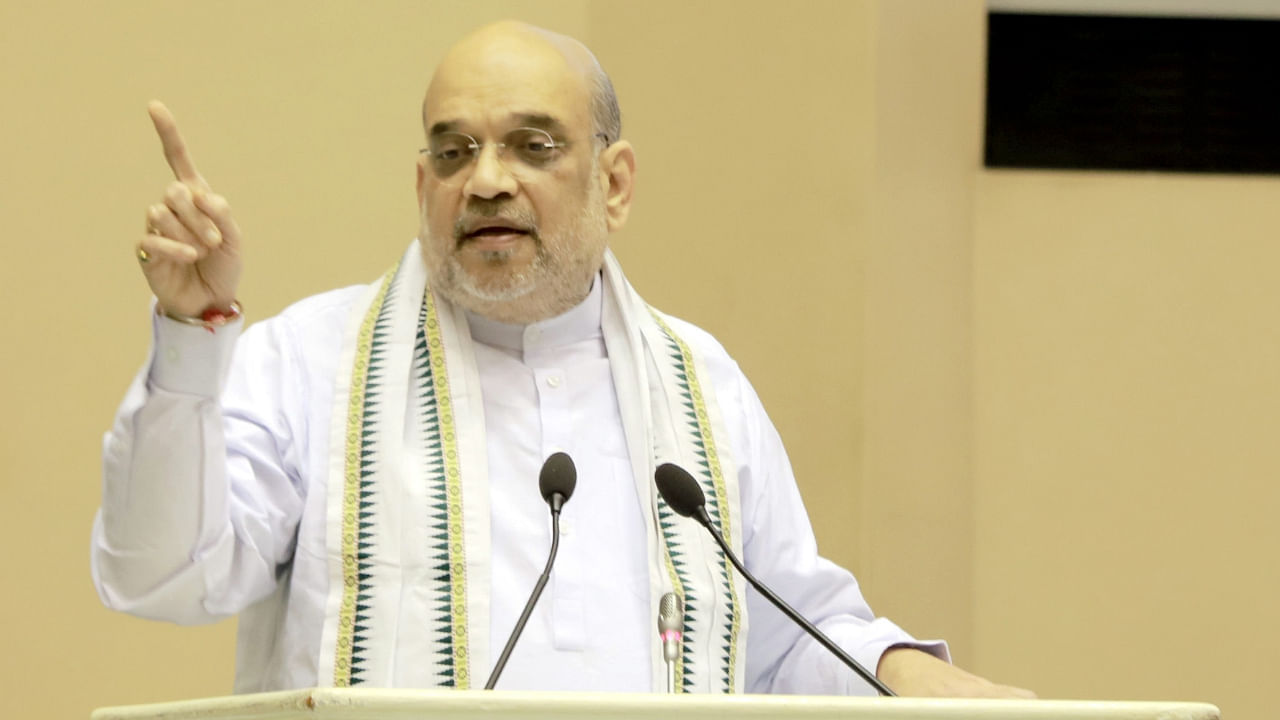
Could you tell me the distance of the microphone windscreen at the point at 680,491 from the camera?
2.25m

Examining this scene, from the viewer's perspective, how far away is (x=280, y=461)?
269cm

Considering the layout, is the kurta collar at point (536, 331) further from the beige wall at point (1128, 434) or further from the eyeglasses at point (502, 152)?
the beige wall at point (1128, 434)

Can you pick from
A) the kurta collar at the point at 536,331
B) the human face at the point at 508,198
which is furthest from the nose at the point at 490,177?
the kurta collar at the point at 536,331

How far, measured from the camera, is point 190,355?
218 centimetres

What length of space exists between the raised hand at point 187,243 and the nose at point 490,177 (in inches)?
28.4

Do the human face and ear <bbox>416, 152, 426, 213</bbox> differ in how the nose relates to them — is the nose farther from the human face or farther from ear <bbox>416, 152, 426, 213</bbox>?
ear <bbox>416, 152, 426, 213</bbox>

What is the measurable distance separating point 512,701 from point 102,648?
9.04 feet

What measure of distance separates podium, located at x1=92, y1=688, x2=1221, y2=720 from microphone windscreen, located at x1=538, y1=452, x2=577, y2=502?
0.72 metres

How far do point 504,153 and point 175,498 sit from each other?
0.93m

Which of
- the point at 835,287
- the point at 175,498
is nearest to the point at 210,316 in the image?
the point at 175,498

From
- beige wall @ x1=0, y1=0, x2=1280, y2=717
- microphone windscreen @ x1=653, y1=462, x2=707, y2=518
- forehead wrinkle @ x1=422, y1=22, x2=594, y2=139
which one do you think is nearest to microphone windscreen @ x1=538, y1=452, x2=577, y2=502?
microphone windscreen @ x1=653, y1=462, x2=707, y2=518

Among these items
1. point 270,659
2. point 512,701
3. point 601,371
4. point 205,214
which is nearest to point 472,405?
point 601,371

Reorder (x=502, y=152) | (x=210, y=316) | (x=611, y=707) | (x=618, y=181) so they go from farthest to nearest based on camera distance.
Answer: (x=618, y=181) < (x=502, y=152) < (x=210, y=316) < (x=611, y=707)

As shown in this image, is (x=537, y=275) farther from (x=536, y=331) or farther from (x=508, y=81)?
(x=508, y=81)
